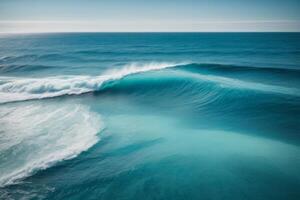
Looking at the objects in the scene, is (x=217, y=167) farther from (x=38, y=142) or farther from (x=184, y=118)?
(x=38, y=142)

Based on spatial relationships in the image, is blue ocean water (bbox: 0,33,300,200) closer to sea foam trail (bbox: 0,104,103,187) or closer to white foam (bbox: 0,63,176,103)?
sea foam trail (bbox: 0,104,103,187)

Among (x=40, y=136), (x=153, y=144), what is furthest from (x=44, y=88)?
(x=153, y=144)

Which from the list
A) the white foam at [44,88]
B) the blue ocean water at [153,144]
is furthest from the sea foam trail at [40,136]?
the white foam at [44,88]

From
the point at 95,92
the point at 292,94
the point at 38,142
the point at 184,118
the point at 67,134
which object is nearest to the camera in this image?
the point at 38,142

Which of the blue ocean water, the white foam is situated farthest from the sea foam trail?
the white foam

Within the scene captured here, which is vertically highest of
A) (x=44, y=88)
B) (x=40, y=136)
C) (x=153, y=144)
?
(x=44, y=88)

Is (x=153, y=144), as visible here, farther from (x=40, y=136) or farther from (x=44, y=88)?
(x=44, y=88)

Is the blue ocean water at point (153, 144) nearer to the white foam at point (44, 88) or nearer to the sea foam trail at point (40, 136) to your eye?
the sea foam trail at point (40, 136)

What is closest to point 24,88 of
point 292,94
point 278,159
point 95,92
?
point 95,92
